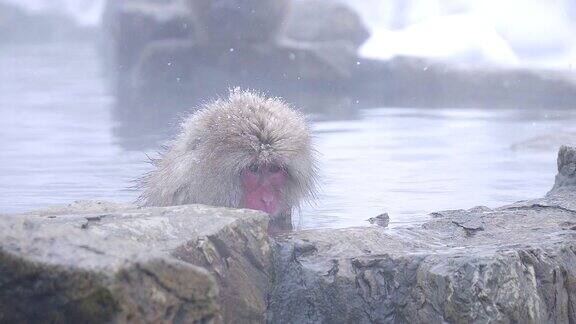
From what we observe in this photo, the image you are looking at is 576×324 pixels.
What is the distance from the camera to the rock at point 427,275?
8.01 feet

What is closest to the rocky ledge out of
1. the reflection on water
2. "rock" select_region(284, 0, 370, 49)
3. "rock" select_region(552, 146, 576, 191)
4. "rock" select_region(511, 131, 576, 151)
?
"rock" select_region(552, 146, 576, 191)

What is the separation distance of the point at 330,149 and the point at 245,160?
129 inches

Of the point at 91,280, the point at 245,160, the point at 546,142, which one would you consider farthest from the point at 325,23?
the point at 91,280

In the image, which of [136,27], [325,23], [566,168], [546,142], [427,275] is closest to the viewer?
[427,275]

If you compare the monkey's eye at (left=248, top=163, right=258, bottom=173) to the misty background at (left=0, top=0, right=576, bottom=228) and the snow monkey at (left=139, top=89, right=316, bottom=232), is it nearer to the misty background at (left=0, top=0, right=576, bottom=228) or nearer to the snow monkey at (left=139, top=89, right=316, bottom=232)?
the snow monkey at (left=139, top=89, right=316, bottom=232)

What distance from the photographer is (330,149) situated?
21.2 ft

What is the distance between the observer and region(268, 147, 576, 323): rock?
96.1 inches

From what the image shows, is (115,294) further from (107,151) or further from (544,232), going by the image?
(107,151)

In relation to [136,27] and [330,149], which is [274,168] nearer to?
[330,149]

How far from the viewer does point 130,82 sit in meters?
7.34

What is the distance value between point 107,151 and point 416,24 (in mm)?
2962

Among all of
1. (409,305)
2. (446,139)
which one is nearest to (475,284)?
(409,305)

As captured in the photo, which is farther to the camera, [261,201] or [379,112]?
[379,112]

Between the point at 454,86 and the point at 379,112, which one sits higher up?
the point at 454,86
